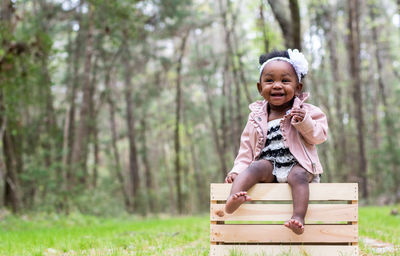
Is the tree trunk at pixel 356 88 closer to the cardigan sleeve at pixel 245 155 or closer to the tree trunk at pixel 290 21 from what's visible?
the tree trunk at pixel 290 21

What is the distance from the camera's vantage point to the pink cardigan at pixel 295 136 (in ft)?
11.2

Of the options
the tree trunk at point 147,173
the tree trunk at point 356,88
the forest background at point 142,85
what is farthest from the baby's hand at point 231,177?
the tree trunk at point 147,173

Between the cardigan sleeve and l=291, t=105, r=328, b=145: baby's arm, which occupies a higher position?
l=291, t=105, r=328, b=145: baby's arm

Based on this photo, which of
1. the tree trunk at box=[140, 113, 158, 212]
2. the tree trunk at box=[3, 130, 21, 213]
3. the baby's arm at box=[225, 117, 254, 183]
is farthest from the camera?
the tree trunk at box=[140, 113, 158, 212]

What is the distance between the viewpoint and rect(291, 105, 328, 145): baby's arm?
3.33m

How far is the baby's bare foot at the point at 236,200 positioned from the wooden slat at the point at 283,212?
0.46 feet

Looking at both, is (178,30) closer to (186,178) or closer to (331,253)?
(186,178)

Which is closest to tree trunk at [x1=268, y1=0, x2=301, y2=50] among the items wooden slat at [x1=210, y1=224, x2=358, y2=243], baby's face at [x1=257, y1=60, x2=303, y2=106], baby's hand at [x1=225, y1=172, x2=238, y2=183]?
baby's face at [x1=257, y1=60, x2=303, y2=106]

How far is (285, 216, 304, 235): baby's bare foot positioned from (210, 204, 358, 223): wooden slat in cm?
18

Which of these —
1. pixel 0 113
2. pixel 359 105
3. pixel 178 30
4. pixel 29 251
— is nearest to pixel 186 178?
pixel 178 30

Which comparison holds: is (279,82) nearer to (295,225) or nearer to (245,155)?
(245,155)

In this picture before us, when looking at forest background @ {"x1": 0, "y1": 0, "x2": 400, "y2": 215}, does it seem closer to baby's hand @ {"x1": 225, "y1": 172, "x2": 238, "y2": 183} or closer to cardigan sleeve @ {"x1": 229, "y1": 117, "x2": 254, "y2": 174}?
cardigan sleeve @ {"x1": 229, "y1": 117, "x2": 254, "y2": 174}

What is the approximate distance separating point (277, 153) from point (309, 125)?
0.37m

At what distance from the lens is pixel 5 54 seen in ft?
29.3
